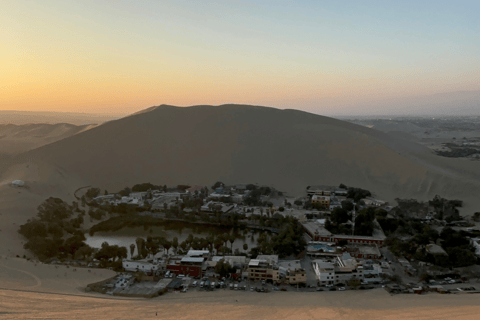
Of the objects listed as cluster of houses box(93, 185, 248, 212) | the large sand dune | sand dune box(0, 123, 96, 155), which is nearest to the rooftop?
cluster of houses box(93, 185, 248, 212)

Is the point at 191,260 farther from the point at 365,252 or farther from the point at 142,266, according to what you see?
the point at 365,252

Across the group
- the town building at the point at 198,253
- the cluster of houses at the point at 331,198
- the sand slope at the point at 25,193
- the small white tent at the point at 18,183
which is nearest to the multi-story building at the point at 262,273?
the town building at the point at 198,253

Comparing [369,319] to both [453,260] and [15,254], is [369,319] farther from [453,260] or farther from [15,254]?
[15,254]

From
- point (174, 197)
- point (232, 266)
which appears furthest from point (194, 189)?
point (232, 266)

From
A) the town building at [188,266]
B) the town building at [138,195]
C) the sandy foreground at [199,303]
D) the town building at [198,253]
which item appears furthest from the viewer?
the town building at [138,195]

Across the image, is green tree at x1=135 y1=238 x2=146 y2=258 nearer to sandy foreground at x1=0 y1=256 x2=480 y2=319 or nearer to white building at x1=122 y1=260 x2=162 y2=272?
white building at x1=122 y1=260 x2=162 y2=272

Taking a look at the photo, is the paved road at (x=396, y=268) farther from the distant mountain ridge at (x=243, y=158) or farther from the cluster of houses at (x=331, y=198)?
the distant mountain ridge at (x=243, y=158)
